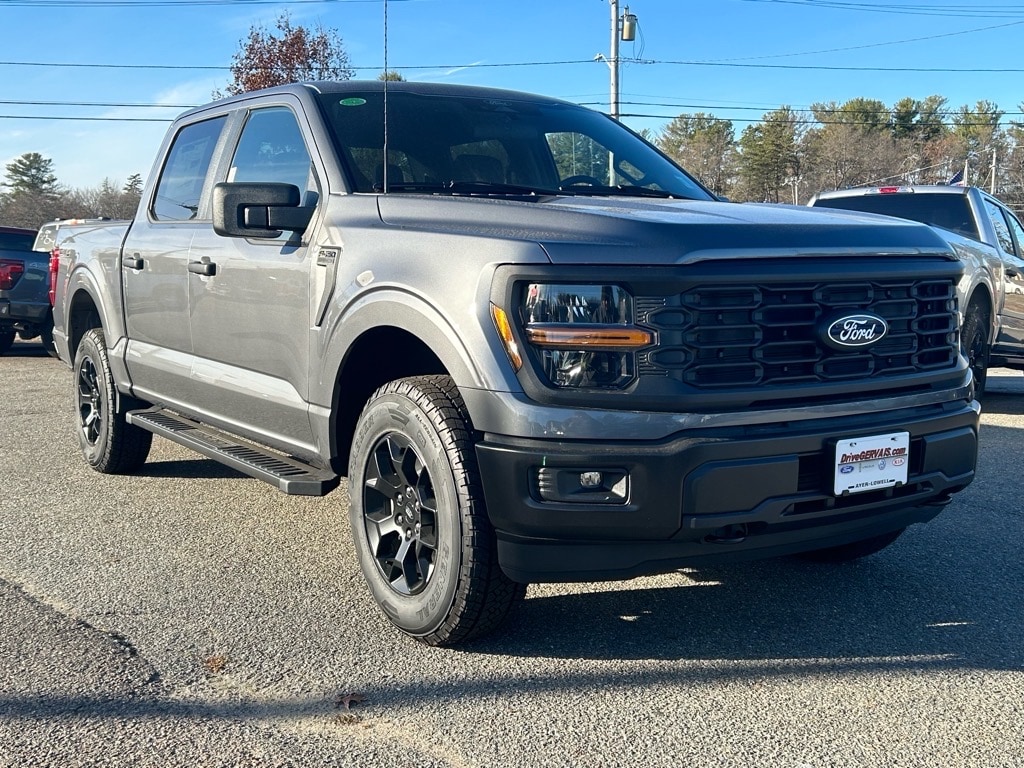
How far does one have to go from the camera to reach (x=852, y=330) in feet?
10.5

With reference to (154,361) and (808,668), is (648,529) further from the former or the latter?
(154,361)

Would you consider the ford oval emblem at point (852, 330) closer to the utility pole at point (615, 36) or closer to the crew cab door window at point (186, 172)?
the crew cab door window at point (186, 172)

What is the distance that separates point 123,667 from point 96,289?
11.0ft

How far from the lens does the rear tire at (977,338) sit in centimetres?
809

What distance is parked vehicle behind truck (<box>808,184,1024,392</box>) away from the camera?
26.8 feet

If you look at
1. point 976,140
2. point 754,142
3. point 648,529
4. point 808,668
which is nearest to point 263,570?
point 648,529

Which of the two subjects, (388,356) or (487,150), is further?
(487,150)

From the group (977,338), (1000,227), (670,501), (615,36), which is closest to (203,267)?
(670,501)

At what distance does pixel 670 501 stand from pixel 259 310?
6.85ft

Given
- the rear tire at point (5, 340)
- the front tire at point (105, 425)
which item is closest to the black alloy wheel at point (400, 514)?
the front tire at point (105, 425)

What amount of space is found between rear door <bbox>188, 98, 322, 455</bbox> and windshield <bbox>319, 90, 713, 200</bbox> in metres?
0.24

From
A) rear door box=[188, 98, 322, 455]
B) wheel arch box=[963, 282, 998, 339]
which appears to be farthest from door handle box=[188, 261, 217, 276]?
wheel arch box=[963, 282, 998, 339]

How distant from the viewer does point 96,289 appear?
596cm

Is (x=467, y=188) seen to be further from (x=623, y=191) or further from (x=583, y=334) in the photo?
(x=583, y=334)
